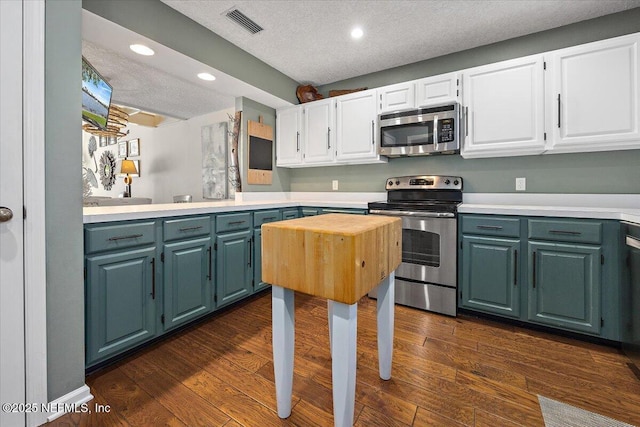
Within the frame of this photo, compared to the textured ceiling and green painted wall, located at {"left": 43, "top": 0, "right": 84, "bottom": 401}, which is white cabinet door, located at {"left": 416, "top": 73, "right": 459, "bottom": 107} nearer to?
the textured ceiling

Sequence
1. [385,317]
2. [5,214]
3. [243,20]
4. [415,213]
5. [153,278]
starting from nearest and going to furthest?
A: [5,214] < [385,317] < [153,278] < [243,20] < [415,213]

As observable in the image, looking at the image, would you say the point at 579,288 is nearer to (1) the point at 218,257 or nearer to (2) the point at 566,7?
(2) the point at 566,7

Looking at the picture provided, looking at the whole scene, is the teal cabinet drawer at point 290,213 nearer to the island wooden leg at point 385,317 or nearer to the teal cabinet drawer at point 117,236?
the teal cabinet drawer at point 117,236

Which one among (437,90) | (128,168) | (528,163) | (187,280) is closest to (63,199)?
(187,280)

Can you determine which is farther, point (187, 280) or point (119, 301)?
point (187, 280)

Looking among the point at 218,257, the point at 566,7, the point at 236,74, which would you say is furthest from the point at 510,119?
the point at 218,257

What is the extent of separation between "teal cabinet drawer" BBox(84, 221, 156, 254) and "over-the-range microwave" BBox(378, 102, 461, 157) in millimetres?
2311

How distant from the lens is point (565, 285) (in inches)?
79.5

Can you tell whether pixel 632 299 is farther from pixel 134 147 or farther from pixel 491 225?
pixel 134 147

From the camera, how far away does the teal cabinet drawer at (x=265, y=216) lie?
8.97 feet

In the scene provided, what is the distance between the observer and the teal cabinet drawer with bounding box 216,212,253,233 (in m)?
2.37

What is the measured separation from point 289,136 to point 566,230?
298 centimetres

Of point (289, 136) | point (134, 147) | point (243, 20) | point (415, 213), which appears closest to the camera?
point (243, 20)

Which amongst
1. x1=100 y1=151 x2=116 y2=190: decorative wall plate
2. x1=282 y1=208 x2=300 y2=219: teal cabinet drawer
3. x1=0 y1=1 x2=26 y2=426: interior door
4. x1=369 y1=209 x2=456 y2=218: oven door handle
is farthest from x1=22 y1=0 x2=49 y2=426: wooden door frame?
x1=100 y1=151 x2=116 y2=190: decorative wall plate
